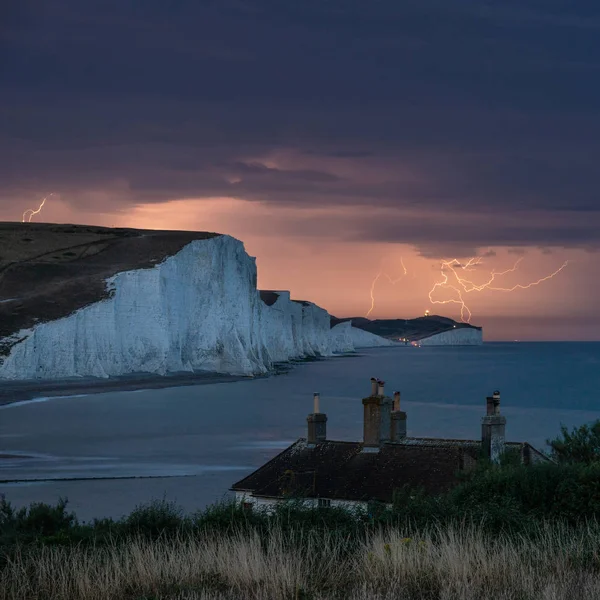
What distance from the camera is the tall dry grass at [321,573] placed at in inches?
372

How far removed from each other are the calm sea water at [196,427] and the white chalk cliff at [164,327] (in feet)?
17.2

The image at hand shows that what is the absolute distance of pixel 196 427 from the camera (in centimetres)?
6738

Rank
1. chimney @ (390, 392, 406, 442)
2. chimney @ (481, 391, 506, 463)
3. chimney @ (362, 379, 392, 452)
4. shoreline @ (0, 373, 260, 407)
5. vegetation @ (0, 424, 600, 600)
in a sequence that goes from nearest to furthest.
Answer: vegetation @ (0, 424, 600, 600) < chimney @ (481, 391, 506, 463) < chimney @ (362, 379, 392, 452) < chimney @ (390, 392, 406, 442) < shoreline @ (0, 373, 260, 407)

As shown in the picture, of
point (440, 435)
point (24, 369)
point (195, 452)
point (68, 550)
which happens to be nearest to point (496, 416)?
point (68, 550)

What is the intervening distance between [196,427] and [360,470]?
4478 centimetres

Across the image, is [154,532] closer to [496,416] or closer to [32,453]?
[496,416]

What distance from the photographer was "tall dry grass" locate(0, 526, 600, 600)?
9.44 m

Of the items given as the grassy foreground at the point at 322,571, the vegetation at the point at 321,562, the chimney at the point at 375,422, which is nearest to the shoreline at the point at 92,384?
the chimney at the point at 375,422

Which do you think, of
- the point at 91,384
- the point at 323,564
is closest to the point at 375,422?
the point at 323,564

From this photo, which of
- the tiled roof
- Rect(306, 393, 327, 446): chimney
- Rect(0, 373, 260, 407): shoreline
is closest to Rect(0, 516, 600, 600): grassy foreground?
the tiled roof

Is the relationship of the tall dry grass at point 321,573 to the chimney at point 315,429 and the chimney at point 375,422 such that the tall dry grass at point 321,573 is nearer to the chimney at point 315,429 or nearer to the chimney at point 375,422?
the chimney at point 375,422

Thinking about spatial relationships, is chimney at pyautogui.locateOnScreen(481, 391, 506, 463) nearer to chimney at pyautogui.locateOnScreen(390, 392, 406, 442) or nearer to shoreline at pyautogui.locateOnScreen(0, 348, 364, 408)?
chimney at pyautogui.locateOnScreen(390, 392, 406, 442)

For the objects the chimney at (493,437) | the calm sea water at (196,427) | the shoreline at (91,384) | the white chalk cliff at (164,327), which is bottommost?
the calm sea water at (196,427)

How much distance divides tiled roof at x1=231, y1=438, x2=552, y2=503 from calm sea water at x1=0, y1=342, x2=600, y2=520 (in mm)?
6901
